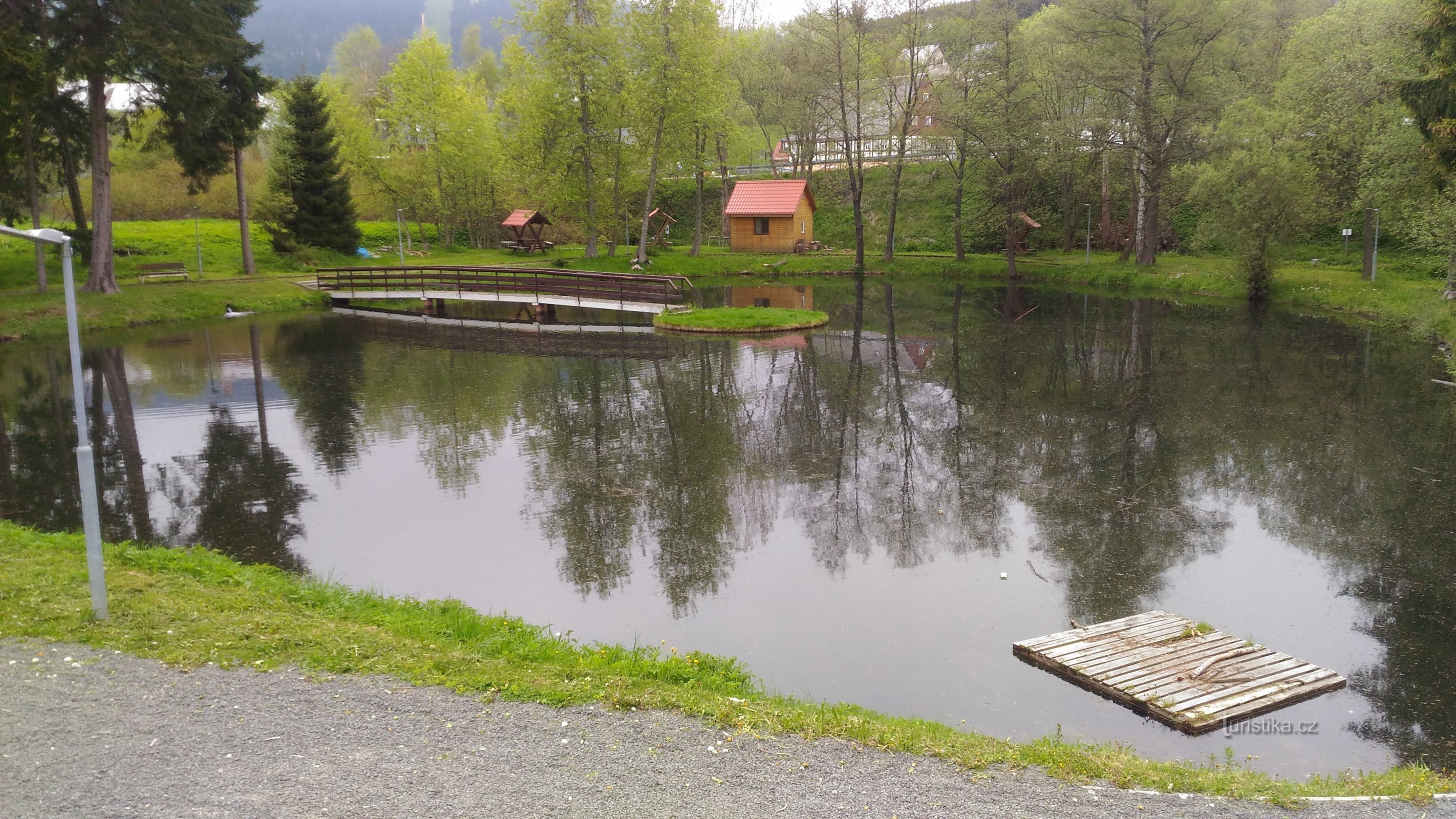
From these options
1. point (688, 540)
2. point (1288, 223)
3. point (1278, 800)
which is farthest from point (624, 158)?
point (1278, 800)

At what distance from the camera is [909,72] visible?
43000mm

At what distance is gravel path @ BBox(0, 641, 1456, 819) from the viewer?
502cm

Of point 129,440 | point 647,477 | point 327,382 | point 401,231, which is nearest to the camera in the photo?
point 647,477

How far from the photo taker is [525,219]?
45.7 metres

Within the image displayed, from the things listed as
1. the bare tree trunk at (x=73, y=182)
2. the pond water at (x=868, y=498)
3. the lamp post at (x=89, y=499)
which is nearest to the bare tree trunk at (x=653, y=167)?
the pond water at (x=868, y=498)

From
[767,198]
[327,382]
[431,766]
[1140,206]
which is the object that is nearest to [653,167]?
[767,198]

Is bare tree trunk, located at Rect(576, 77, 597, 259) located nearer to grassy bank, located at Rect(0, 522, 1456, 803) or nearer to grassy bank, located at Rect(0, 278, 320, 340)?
grassy bank, located at Rect(0, 278, 320, 340)

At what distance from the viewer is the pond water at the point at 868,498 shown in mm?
7898

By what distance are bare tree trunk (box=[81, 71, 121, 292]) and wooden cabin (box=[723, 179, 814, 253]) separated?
2588cm

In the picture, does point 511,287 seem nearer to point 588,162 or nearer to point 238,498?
point 588,162

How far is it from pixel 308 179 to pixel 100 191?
37.3 feet

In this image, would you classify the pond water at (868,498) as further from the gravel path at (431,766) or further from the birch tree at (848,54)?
the birch tree at (848,54)

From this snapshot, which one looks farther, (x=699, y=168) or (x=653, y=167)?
(x=699, y=168)
